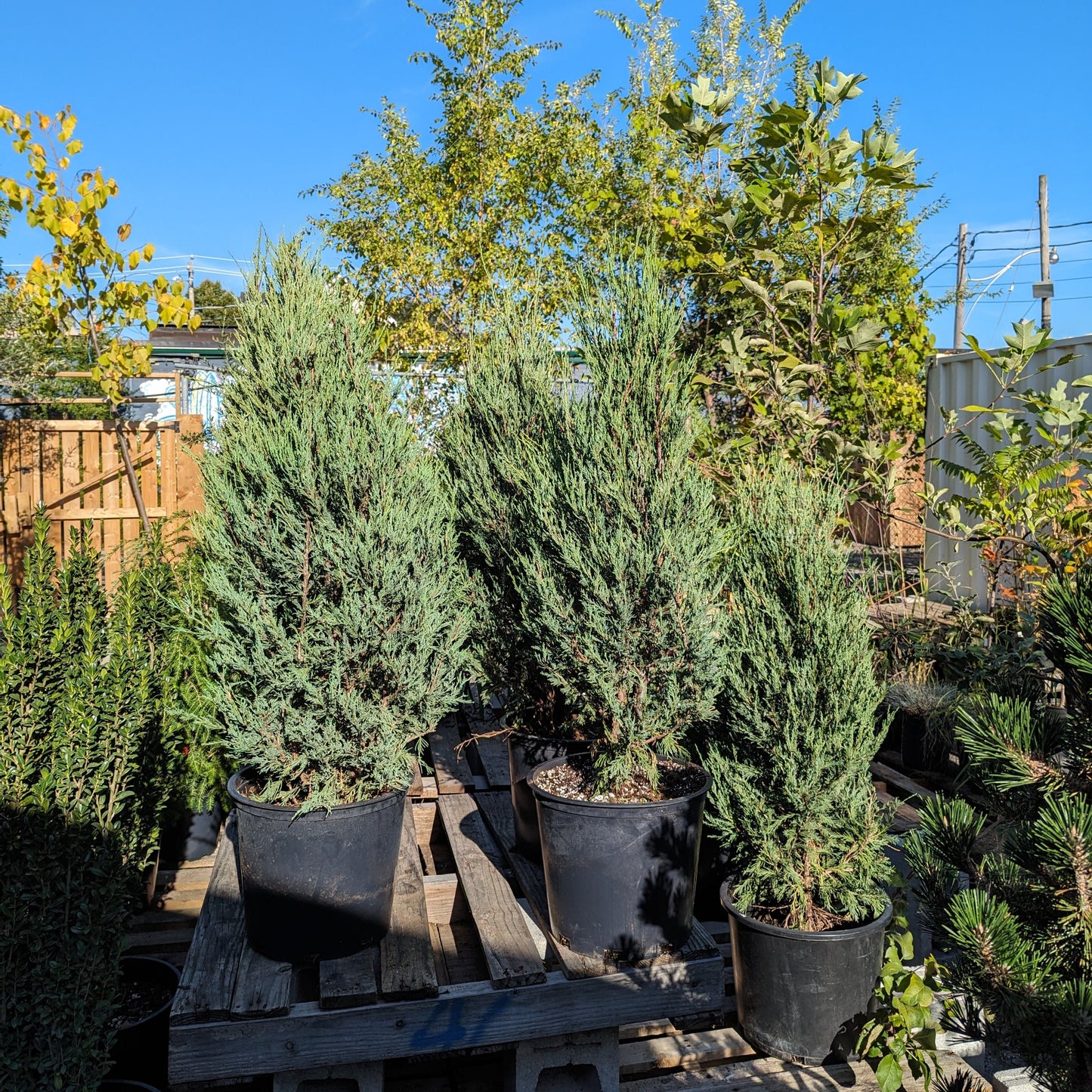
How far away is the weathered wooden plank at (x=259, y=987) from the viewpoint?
86.7 inches

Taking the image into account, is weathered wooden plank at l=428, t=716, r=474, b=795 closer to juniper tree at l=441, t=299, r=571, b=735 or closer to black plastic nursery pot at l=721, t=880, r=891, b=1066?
juniper tree at l=441, t=299, r=571, b=735

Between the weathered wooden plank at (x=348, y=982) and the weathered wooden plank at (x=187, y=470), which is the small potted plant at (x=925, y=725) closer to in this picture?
the weathered wooden plank at (x=348, y=982)

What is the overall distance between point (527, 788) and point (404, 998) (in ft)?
3.30

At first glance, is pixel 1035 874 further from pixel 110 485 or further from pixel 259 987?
pixel 110 485

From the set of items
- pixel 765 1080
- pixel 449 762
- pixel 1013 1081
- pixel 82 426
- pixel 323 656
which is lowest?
pixel 765 1080

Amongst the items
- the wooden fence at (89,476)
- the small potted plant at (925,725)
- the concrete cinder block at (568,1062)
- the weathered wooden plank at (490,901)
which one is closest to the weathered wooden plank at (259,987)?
the weathered wooden plank at (490,901)

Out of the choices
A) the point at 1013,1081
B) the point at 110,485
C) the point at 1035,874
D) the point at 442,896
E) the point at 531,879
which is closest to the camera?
the point at 1035,874

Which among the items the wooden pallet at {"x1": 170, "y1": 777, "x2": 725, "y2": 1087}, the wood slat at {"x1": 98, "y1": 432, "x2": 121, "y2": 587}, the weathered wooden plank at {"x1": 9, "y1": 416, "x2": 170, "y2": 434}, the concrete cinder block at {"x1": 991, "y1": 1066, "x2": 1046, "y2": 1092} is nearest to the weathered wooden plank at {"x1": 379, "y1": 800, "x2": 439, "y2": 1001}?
the wooden pallet at {"x1": 170, "y1": 777, "x2": 725, "y2": 1087}

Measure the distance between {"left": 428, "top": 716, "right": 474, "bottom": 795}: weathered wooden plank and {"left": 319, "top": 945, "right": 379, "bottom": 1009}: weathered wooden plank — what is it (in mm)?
1153

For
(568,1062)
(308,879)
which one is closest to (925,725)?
(568,1062)

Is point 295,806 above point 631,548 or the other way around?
the other way around

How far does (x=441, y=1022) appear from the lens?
2.29m

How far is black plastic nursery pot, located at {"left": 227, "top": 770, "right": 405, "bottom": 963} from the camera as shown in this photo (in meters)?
2.46

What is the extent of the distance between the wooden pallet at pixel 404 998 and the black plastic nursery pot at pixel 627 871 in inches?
2.7
